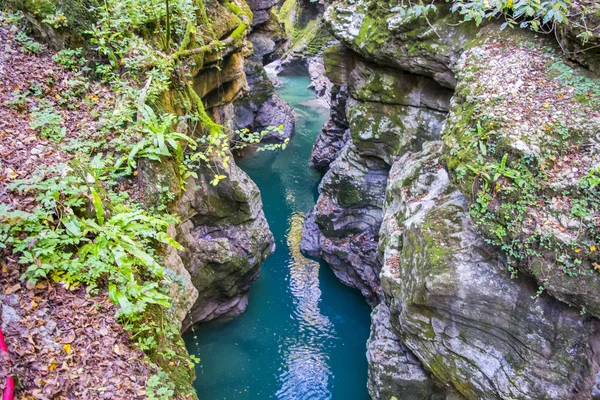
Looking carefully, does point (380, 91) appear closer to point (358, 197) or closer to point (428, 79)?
point (428, 79)

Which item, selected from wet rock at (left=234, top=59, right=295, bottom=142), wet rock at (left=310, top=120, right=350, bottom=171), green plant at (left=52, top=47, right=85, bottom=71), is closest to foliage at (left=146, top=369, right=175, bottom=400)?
green plant at (left=52, top=47, right=85, bottom=71)

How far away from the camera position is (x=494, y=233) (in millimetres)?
5711

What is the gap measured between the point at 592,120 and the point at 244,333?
9603mm

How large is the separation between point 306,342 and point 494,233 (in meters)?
7.05

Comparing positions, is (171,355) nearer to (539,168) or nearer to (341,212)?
(539,168)

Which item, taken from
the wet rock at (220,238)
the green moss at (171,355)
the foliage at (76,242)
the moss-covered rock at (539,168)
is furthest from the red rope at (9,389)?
the moss-covered rock at (539,168)

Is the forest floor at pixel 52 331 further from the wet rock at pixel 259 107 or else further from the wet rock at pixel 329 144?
the wet rock at pixel 259 107

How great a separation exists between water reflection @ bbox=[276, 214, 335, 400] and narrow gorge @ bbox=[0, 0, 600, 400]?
6 centimetres

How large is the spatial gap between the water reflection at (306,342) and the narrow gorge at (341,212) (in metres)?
0.06

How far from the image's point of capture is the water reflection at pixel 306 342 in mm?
9670

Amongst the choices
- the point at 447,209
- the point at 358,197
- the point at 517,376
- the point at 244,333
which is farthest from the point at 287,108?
the point at 517,376

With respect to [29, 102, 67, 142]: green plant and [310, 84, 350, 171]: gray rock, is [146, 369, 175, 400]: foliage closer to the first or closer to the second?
[29, 102, 67, 142]: green plant

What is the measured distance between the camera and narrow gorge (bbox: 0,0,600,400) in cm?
387

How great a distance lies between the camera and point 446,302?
21.3ft
